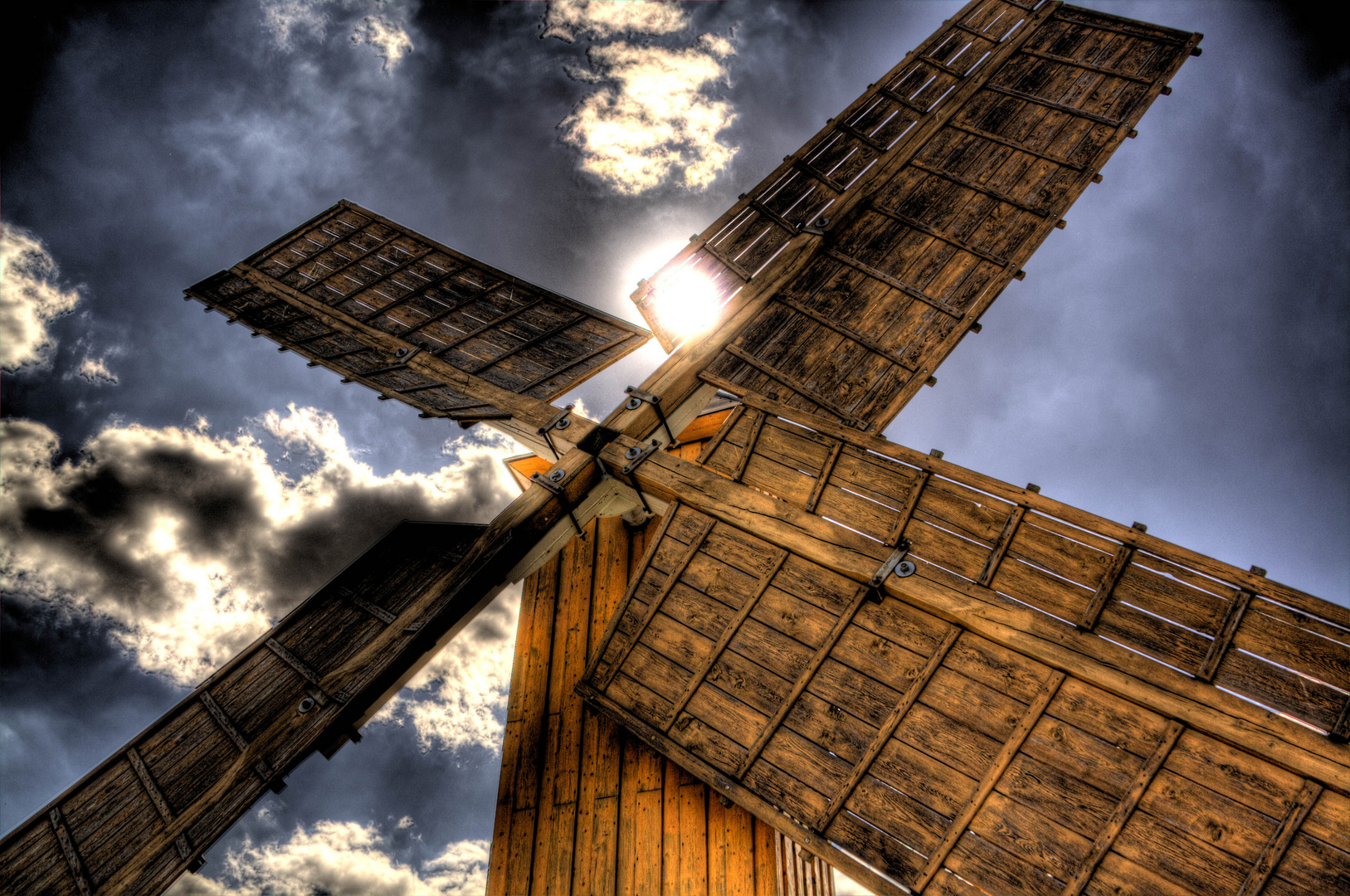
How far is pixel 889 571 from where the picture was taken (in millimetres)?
4992

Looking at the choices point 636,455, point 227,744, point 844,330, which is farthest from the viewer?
point 844,330

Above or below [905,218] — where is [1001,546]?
below

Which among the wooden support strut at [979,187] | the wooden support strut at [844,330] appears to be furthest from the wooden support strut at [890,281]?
the wooden support strut at [979,187]

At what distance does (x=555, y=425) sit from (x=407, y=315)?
12.1 feet

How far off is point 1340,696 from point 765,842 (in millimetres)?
4261

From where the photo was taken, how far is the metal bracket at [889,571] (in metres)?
4.96

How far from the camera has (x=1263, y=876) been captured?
3602mm

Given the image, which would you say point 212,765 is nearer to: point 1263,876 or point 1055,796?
point 1055,796

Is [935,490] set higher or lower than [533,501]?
higher

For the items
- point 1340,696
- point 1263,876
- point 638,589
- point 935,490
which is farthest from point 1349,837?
point 638,589

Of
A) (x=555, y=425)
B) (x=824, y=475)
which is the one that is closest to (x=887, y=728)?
(x=824, y=475)

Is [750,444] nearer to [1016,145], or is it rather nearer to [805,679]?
[805,679]

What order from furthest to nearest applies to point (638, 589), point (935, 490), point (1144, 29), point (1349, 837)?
point (1144, 29) < point (638, 589) < point (935, 490) < point (1349, 837)

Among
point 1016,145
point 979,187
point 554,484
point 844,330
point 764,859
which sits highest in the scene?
point 1016,145
